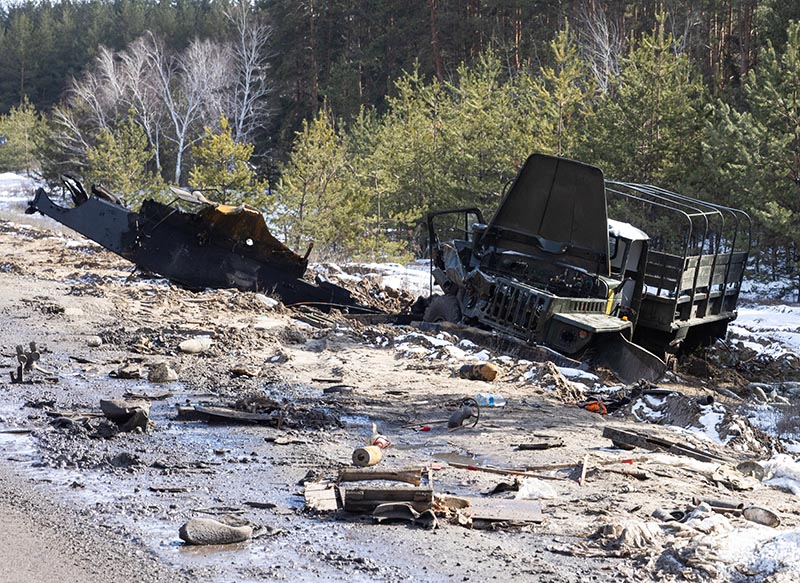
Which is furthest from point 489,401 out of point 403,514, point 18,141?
point 18,141

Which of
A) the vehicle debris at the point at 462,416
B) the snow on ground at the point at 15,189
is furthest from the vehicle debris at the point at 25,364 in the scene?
the snow on ground at the point at 15,189

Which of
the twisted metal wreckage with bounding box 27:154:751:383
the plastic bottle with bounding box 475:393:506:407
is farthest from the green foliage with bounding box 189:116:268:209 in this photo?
the plastic bottle with bounding box 475:393:506:407

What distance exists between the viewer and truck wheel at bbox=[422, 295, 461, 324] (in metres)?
14.1

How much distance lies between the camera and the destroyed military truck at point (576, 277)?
12367 mm

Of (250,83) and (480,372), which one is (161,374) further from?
(250,83)

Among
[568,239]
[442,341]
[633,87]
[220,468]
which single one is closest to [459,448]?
[220,468]

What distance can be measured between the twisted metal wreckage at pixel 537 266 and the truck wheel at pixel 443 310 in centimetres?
2

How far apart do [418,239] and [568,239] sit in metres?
25.9

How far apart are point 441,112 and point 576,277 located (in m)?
27.6

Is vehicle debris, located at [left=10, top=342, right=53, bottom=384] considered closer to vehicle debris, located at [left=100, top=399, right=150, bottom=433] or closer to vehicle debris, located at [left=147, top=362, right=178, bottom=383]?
vehicle debris, located at [left=147, top=362, right=178, bottom=383]

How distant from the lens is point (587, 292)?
13.1 m

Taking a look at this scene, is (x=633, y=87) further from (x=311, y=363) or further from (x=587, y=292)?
(x=311, y=363)

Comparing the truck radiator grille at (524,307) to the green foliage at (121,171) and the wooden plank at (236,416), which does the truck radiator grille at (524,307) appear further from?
the green foliage at (121,171)

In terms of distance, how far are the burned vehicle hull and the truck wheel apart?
2.56m
